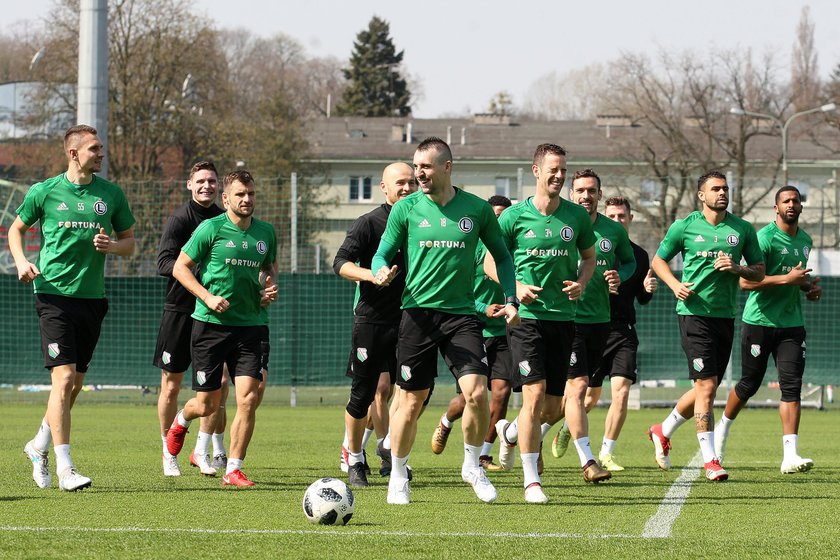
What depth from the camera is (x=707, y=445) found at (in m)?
10.7

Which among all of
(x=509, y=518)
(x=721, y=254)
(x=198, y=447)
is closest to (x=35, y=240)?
(x=198, y=447)

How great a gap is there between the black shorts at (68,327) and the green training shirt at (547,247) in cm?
293

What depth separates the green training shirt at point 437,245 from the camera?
328 inches

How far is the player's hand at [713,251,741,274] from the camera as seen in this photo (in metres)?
10.6

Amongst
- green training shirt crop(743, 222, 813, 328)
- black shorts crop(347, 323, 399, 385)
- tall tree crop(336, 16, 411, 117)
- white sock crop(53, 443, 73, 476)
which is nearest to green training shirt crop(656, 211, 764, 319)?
green training shirt crop(743, 222, 813, 328)

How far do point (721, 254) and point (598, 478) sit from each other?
213 centimetres

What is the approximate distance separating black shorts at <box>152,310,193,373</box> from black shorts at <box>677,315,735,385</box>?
13.0ft

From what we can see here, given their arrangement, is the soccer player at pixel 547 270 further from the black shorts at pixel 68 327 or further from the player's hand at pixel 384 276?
the black shorts at pixel 68 327

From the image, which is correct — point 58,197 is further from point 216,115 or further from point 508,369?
point 216,115

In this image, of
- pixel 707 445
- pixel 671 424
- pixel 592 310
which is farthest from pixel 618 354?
pixel 707 445

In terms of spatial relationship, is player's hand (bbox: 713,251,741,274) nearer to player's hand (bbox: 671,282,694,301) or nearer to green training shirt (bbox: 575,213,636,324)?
player's hand (bbox: 671,282,694,301)

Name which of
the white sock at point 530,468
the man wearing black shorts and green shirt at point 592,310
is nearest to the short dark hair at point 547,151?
the man wearing black shorts and green shirt at point 592,310

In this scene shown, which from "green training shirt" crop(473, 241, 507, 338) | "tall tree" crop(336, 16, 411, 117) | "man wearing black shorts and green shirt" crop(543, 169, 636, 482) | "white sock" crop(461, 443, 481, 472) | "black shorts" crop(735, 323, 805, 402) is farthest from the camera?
"tall tree" crop(336, 16, 411, 117)

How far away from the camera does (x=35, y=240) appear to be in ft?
71.9
